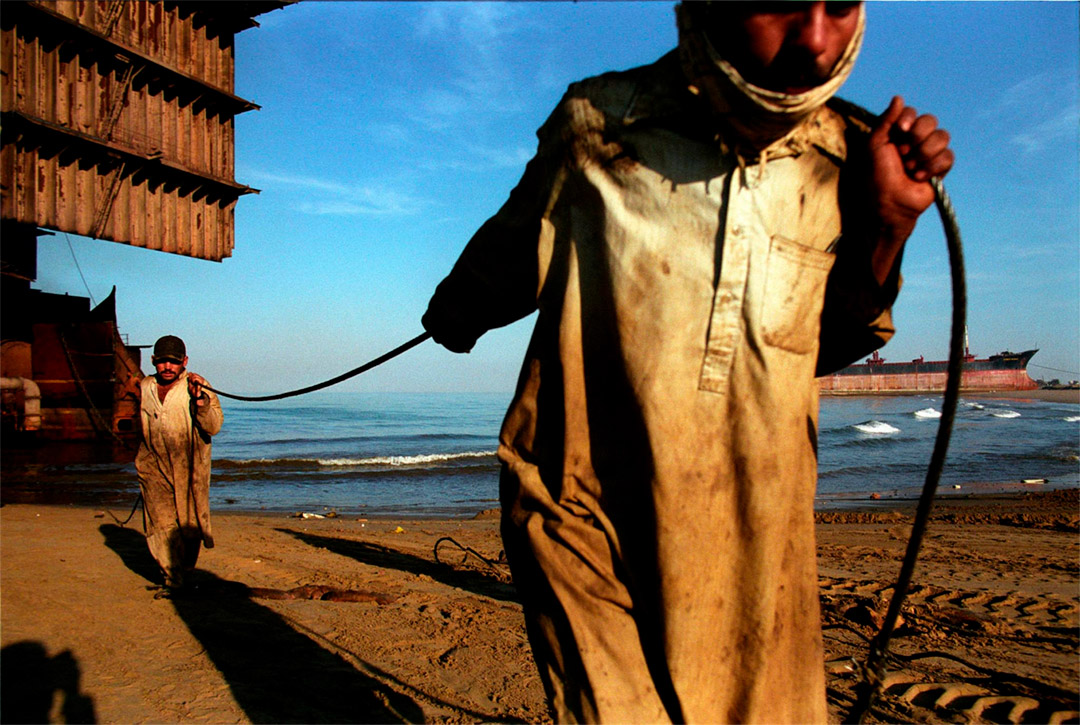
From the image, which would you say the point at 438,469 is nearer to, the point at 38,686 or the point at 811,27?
the point at 38,686

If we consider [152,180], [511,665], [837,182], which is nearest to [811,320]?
[837,182]

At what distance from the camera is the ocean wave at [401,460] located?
72.5 feet

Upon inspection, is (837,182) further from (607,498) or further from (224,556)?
(224,556)

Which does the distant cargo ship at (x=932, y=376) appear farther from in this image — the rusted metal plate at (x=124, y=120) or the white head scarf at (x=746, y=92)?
the white head scarf at (x=746, y=92)

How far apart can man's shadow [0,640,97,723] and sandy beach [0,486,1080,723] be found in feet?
0.05

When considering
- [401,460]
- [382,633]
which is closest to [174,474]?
[382,633]

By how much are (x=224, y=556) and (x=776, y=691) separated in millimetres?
7342

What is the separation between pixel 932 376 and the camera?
220ft

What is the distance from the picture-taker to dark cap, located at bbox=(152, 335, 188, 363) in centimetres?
592

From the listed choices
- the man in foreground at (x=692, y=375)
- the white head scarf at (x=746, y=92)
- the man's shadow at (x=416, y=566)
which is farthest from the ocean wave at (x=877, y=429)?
the white head scarf at (x=746, y=92)

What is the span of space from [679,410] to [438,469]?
19408mm

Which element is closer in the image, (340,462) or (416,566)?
(416,566)

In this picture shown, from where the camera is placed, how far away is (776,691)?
1533mm

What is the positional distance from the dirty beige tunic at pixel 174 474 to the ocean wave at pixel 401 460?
1570 cm
